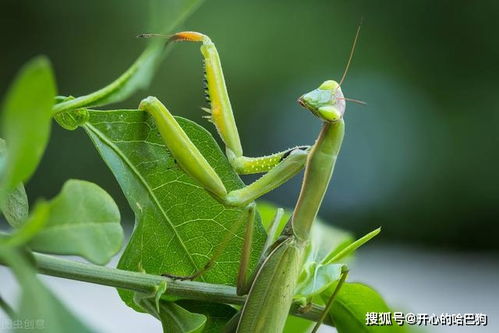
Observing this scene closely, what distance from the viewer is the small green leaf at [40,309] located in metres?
0.25

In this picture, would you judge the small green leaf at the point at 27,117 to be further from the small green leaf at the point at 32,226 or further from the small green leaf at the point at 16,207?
the small green leaf at the point at 16,207

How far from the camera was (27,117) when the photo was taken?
24cm

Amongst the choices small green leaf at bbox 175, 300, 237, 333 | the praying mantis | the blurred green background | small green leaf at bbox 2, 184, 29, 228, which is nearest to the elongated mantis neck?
the praying mantis

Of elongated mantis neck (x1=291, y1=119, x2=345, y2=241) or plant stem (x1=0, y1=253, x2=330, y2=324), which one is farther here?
elongated mantis neck (x1=291, y1=119, x2=345, y2=241)

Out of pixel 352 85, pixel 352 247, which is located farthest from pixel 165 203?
pixel 352 85

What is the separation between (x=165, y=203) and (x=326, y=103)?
184mm

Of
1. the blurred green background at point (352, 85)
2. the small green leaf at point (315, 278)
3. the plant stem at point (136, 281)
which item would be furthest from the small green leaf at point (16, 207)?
the blurred green background at point (352, 85)

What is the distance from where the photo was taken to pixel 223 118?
1.95 feet

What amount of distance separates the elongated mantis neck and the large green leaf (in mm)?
69

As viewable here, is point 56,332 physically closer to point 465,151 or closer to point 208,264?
point 208,264

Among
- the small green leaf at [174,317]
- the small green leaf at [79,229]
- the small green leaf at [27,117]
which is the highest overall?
the small green leaf at [27,117]

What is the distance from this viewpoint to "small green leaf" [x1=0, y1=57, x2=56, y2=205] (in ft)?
0.74

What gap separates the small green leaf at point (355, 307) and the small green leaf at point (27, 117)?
1.01 ft

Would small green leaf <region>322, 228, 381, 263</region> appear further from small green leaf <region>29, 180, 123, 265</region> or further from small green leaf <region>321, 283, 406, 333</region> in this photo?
small green leaf <region>29, 180, 123, 265</region>
